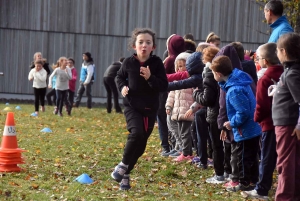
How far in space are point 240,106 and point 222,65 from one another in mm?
527

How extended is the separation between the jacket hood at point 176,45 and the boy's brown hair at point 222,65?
3.12 meters

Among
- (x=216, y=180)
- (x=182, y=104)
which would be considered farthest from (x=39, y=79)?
(x=216, y=180)

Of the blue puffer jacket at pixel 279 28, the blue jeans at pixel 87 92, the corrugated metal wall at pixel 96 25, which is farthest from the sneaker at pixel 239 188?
the corrugated metal wall at pixel 96 25

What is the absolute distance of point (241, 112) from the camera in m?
7.39

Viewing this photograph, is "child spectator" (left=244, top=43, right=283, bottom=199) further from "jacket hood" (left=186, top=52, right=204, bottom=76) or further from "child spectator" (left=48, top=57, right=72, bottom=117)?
"child spectator" (left=48, top=57, right=72, bottom=117)

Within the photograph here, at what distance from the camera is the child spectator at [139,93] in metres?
7.43

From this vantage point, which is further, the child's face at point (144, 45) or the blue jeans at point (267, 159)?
the child's face at point (144, 45)

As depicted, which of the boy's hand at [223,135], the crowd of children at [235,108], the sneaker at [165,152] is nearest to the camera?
the crowd of children at [235,108]

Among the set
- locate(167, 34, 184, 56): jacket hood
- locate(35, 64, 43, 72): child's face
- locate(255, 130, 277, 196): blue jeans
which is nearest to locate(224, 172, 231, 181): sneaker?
locate(255, 130, 277, 196): blue jeans

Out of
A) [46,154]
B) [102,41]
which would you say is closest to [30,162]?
[46,154]

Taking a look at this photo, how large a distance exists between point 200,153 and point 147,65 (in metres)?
2.43

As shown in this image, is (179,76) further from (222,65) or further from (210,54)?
(222,65)

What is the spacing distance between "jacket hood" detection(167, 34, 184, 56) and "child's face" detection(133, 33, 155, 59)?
3.06m

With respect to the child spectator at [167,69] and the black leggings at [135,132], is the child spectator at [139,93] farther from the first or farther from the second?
the child spectator at [167,69]
